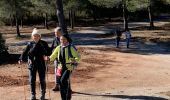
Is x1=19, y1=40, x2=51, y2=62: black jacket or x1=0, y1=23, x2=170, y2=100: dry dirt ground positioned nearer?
x1=19, y1=40, x2=51, y2=62: black jacket

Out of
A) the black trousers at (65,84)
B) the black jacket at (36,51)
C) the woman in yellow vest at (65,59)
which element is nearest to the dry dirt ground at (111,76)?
the black trousers at (65,84)

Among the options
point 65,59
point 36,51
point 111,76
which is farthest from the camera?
point 111,76

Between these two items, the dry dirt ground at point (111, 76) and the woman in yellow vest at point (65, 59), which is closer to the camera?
the woman in yellow vest at point (65, 59)

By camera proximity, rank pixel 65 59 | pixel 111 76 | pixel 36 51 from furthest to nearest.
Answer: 1. pixel 111 76
2. pixel 36 51
3. pixel 65 59

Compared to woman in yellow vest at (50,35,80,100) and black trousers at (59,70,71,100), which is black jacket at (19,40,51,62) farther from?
black trousers at (59,70,71,100)

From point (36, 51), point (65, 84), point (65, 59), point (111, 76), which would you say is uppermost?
point (36, 51)

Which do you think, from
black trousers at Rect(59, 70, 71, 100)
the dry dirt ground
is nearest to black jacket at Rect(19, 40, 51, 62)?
black trousers at Rect(59, 70, 71, 100)

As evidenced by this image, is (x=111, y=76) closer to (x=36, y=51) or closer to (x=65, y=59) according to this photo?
(x=36, y=51)

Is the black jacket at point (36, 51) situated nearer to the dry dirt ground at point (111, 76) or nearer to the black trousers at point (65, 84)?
the black trousers at point (65, 84)

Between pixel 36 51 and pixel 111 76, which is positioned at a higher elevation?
pixel 36 51

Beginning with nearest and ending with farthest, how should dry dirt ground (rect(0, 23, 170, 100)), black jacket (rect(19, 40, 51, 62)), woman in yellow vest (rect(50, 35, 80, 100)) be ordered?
woman in yellow vest (rect(50, 35, 80, 100))
black jacket (rect(19, 40, 51, 62))
dry dirt ground (rect(0, 23, 170, 100))

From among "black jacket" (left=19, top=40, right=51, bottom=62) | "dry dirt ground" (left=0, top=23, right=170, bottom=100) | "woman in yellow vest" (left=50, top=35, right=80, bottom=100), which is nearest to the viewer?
"woman in yellow vest" (left=50, top=35, right=80, bottom=100)

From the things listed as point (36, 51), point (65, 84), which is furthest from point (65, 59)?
point (36, 51)

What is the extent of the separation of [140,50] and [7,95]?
57.3ft
